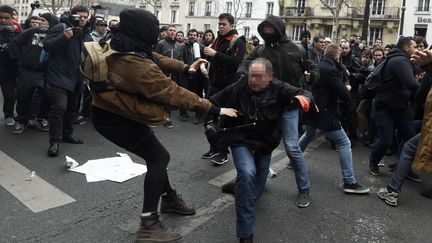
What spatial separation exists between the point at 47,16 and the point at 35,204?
3.63 metres

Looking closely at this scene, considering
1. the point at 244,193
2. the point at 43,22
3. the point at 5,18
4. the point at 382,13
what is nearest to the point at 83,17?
the point at 43,22

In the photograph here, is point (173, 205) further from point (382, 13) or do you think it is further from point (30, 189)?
point (382, 13)

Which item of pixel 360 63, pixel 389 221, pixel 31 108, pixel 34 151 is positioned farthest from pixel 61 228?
pixel 360 63

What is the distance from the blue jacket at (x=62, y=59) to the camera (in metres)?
5.81

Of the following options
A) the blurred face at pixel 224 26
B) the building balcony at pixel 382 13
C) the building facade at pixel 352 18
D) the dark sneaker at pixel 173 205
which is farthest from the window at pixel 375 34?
the dark sneaker at pixel 173 205

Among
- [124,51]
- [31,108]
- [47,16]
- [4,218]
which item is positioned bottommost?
[4,218]

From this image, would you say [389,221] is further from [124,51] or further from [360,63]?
[360,63]

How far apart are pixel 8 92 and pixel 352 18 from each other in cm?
4082

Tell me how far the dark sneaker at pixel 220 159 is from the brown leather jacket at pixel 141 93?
2408 millimetres

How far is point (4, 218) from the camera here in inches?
148

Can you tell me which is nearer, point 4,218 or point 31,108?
point 4,218

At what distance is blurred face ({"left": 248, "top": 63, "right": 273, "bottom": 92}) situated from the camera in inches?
144

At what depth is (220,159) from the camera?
19.0 feet

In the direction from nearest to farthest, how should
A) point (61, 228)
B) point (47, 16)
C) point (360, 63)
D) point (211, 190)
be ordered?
point (61, 228) → point (211, 190) → point (47, 16) → point (360, 63)
